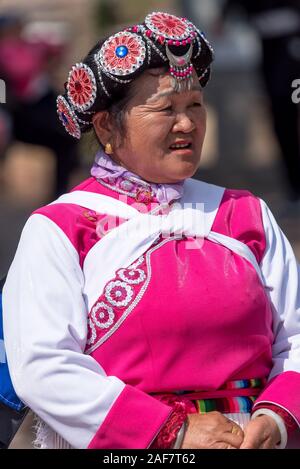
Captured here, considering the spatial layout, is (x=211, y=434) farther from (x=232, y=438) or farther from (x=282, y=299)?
(x=282, y=299)

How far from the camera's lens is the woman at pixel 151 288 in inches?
116

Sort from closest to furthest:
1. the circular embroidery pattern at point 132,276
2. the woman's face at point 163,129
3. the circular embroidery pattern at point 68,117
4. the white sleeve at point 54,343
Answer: the white sleeve at point 54,343, the circular embroidery pattern at point 132,276, the woman's face at point 163,129, the circular embroidery pattern at point 68,117

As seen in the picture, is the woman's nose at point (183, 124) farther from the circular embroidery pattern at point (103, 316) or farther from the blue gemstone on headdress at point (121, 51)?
the circular embroidery pattern at point (103, 316)

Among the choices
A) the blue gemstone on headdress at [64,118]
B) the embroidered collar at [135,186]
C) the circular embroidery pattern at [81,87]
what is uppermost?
the circular embroidery pattern at [81,87]

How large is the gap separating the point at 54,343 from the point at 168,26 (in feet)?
3.06

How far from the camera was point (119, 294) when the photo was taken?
303 cm

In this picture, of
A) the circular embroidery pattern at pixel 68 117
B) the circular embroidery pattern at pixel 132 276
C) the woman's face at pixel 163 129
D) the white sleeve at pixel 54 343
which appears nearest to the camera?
the white sleeve at pixel 54 343

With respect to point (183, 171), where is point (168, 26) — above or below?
above

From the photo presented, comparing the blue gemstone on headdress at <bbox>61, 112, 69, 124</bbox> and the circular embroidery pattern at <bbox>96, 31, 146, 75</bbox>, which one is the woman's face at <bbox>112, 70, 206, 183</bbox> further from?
the blue gemstone on headdress at <bbox>61, 112, 69, 124</bbox>

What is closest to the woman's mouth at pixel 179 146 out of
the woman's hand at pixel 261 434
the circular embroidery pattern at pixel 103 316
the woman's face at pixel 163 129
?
the woman's face at pixel 163 129

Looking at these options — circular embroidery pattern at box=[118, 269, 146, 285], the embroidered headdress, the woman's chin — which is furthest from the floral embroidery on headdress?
circular embroidery pattern at box=[118, 269, 146, 285]

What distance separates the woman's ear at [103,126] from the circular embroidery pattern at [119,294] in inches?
19.1

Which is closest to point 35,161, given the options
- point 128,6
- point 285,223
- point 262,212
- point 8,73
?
point 8,73

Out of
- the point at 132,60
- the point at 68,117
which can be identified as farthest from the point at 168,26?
the point at 68,117
